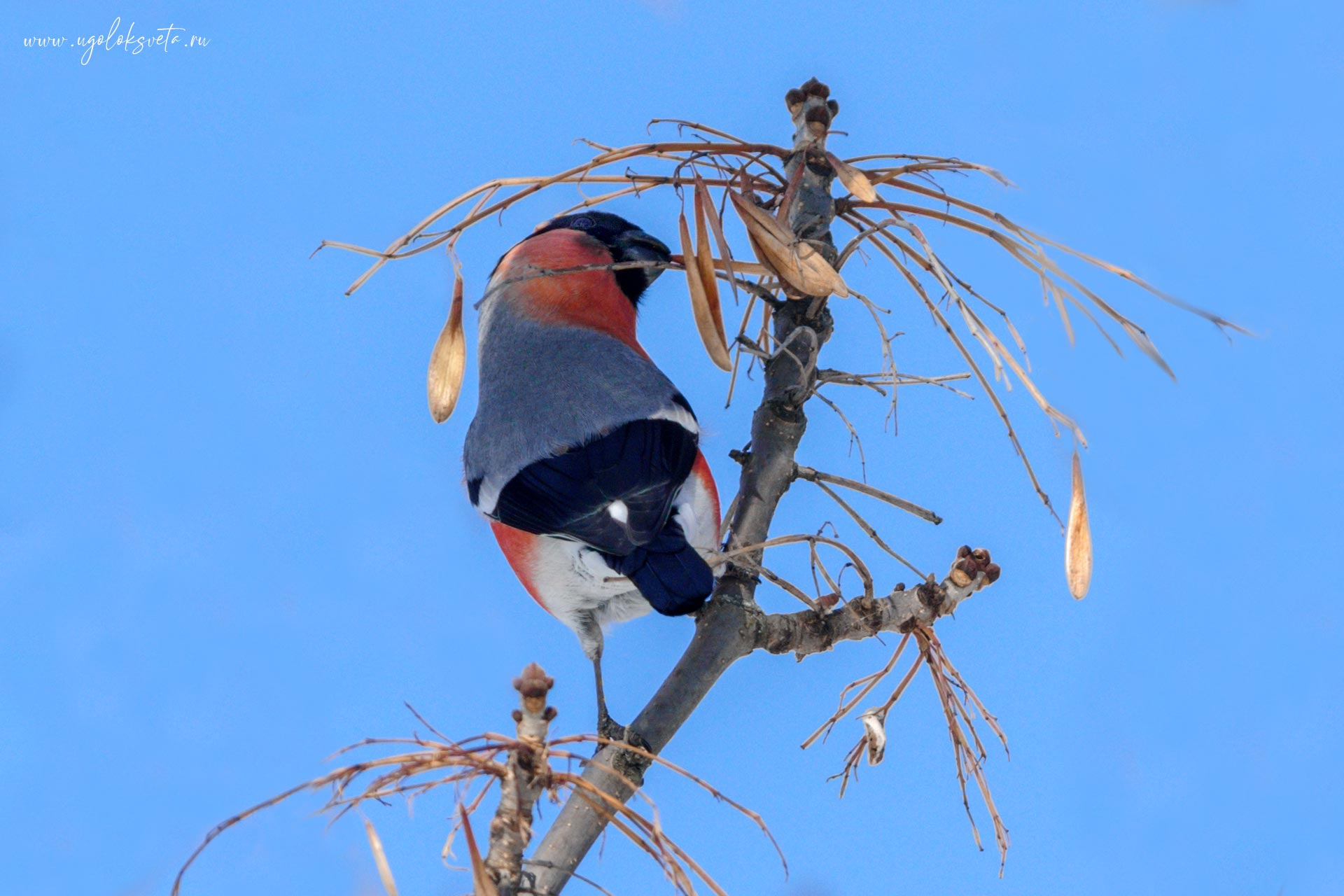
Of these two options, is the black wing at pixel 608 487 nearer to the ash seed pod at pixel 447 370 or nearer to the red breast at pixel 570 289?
the ash seed pod at pixel 447 370

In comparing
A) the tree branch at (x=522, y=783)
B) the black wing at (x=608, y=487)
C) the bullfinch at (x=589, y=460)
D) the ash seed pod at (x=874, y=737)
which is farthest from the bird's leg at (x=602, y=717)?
the tree branch at (x=522, y=783)

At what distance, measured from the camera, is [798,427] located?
1.98m

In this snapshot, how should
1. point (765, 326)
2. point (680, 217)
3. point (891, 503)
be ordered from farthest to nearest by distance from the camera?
1. point (765, 326)
2. point (891, 503)
3. point (680, 217)

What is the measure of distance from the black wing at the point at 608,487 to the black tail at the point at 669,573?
0.07 feet

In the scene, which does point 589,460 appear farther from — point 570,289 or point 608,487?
point 570,289

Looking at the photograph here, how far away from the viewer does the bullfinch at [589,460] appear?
197cm

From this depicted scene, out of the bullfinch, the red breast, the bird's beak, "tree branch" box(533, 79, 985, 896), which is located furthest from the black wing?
the bird's beak

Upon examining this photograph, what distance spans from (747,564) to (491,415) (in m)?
0.86

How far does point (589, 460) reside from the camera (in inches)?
85.5

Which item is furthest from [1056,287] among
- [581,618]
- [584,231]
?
[584,231]

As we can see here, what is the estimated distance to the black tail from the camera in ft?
5.90

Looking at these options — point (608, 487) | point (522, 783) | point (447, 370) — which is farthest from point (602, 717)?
point (522, 783)

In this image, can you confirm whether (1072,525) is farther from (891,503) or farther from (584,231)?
(584,231)

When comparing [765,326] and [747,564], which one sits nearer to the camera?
[747,564]
